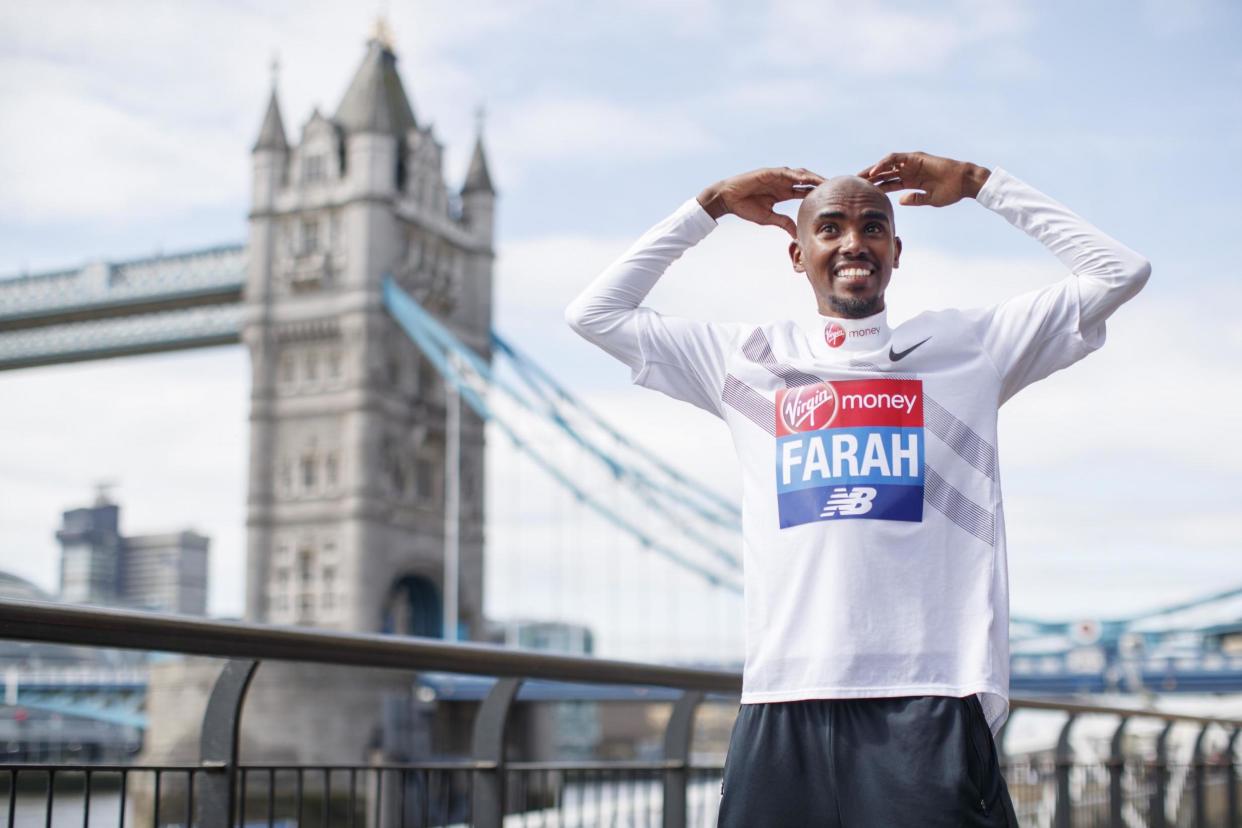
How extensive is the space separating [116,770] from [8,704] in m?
28.1

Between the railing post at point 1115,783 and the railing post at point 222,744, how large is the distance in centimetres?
357

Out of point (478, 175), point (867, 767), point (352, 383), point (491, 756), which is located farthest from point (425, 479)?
point (867, 767)

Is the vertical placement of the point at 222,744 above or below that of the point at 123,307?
below

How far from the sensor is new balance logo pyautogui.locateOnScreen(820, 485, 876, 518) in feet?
5.74

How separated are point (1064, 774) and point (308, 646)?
3.18 m

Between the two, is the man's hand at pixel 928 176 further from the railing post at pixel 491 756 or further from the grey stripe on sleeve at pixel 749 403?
the railing post at pixel 491 756

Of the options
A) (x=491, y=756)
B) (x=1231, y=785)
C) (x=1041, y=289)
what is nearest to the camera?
(x=1041, y=289)

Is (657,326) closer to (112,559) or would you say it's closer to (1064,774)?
(1064,774)

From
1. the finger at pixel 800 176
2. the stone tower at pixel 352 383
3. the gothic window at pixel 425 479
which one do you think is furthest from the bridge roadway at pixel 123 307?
the finger at pixel 800 176

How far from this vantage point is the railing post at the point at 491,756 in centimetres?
276

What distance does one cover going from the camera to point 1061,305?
1892 millimetres

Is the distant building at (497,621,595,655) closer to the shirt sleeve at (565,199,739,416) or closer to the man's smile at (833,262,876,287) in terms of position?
the shirt sleeve at (565,199,739,416)

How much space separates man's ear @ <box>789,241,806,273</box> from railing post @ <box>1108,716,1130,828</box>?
11.8 ft

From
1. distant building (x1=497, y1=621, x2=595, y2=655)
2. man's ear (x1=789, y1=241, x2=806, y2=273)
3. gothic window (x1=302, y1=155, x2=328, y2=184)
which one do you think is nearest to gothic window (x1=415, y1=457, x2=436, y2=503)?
distant building (x1=497, y1=621, x2=595, y2=655)
